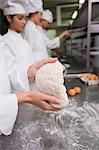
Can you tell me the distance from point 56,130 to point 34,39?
160 centimetres

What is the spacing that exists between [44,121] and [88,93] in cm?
60

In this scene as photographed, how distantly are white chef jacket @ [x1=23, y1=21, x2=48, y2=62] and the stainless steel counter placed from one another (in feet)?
4.02

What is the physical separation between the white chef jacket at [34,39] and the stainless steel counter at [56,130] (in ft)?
4.02

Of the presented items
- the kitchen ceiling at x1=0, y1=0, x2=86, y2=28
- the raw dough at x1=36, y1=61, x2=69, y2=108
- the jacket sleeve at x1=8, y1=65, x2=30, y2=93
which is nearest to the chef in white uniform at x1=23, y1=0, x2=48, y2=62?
the jacket sleeve at x1=8, y1=65, x2=30, y2=93

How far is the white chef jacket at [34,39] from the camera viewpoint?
2.28 metres

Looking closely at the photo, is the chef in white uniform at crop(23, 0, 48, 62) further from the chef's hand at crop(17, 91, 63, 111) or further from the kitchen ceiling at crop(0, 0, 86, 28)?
the kitchen ceiling at crop(0, 0, 86, 28)

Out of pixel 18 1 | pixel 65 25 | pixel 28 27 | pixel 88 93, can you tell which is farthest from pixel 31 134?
pixel 65 25

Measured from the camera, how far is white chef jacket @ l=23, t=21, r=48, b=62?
89.7 inches

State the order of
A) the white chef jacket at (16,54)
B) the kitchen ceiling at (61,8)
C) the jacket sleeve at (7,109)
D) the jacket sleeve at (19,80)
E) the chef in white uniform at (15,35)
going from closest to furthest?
the jacket sleeve at (7,109) < the jacket sleeve at (19,80) < the white chef jacket at (16,54) < the chef in white uniform at (15,35) < the kitchen ceiling at (61,8)

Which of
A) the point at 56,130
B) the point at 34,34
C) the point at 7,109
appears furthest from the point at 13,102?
the point at 34,34

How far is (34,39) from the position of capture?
232 centimetres

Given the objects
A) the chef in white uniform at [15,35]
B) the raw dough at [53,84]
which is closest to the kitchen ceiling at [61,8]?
the chef in white uniform at [15,35]

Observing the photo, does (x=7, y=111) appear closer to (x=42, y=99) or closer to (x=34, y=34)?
(x=42, y=99)

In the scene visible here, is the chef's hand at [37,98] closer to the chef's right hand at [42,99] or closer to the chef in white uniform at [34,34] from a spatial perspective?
the chef's right hand at [42,99]
